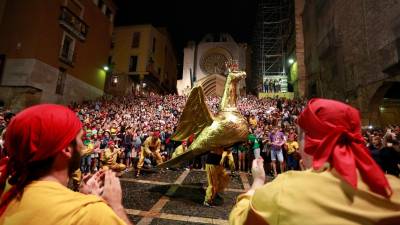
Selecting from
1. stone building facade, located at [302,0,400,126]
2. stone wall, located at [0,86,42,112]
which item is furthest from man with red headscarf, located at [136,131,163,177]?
stone wall, located at [0,86,42,112]

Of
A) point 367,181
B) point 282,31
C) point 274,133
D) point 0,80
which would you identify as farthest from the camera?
point 282,31

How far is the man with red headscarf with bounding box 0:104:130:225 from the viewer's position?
44.7 inches

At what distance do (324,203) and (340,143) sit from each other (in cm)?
36

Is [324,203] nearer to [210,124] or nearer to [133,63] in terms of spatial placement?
[210,124]

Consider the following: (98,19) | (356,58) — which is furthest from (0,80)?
(356,58)

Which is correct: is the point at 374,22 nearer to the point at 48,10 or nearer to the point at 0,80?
the point at 48,10

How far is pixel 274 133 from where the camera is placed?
1024 cm

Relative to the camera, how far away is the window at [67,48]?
23358 mm

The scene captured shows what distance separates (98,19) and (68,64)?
344 inches

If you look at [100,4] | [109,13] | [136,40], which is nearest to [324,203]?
[100,4]

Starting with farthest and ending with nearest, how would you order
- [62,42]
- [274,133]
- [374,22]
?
[62,42]
[374,22]
[274,133]

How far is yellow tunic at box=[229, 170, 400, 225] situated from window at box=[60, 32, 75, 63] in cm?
2586

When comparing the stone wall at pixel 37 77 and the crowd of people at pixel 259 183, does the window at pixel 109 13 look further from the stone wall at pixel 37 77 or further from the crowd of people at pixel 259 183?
the crowd of people at pixel 259 183

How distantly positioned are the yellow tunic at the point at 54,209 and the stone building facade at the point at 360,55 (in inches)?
629
